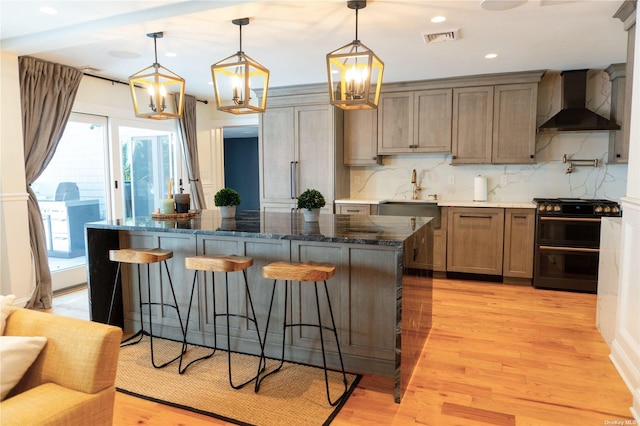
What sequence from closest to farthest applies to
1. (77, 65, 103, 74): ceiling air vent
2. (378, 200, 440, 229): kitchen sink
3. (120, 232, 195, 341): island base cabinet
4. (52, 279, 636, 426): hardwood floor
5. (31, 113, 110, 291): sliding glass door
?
(52, 279, 636, 426): hardwood floor → (120, 232, 195, 341): island base cabinet → (77, 65, 103, 74): ceiling air vent → (31, 113, 110, 291): sliding glass door → (378, 200, 440, 229): kitchen sink

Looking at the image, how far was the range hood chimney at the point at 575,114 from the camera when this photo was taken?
4.69m

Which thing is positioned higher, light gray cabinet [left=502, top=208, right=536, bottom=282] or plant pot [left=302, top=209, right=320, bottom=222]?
plant pot [left=302, top=209, right=320, bottom=222]

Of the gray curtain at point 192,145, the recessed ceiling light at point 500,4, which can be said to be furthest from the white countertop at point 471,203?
the recessed ceiling light at point 500,4

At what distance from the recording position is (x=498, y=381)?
8.89 ft

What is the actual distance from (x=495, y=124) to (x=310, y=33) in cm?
270

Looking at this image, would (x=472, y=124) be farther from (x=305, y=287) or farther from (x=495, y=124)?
(x=305, y=287)

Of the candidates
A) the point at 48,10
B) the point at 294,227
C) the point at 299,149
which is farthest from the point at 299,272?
the point at 299,149

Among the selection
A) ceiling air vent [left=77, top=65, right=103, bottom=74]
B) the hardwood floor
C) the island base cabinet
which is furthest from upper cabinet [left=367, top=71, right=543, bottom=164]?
ceiling air vent [left=77, top=65, right=103, bottom=74]

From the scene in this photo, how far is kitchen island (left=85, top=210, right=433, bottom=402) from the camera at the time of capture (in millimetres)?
2648

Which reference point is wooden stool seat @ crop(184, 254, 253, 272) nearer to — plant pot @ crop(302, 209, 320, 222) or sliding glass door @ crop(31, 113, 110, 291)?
plant pot @ crop(302, 209, 320, 222)

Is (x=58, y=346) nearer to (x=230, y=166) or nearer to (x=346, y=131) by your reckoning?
(x=346, y=131)

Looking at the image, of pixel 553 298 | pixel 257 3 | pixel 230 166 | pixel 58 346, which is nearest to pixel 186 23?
pixel 257 3

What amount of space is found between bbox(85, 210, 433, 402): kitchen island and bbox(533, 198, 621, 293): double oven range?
1999 millimetres

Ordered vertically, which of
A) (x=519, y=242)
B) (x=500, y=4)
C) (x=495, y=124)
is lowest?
(x=519, y=242)
